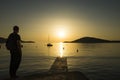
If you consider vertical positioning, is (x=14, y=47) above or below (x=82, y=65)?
above

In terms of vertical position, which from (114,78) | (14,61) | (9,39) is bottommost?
(114,78)

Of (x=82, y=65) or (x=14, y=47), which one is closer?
(x=14, y=47)

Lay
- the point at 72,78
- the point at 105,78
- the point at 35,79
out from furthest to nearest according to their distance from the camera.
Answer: the point at 105,78, the point at 72,78, the point at 35,79

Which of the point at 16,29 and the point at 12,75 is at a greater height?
the point at 16,29

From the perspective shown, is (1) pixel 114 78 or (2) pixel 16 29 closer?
(2) pixel 16 29

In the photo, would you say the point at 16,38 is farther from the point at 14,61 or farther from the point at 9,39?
the point at 14,61

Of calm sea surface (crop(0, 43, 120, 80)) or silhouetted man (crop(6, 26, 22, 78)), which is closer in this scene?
silhouetted man (crop(6, 26, 22, 78))

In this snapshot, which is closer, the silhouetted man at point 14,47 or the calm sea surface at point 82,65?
the silhouetted man at point 14,47

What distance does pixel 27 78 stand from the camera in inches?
429

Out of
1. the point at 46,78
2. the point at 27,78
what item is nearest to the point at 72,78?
the point at 46,78

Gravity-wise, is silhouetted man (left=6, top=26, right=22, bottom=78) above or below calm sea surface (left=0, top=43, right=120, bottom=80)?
above

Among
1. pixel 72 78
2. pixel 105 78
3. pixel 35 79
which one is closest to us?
pixel 35 79

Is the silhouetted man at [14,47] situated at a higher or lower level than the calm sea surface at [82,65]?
higher

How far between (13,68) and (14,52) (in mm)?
888
